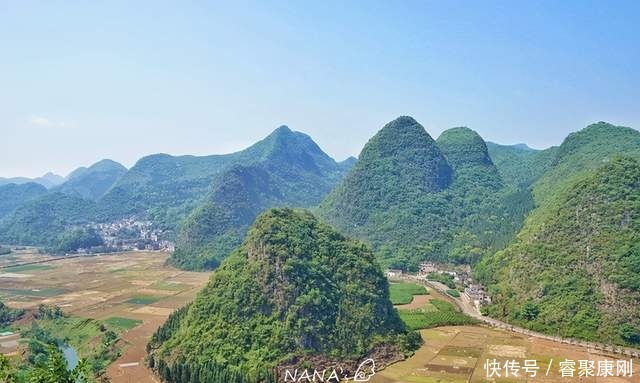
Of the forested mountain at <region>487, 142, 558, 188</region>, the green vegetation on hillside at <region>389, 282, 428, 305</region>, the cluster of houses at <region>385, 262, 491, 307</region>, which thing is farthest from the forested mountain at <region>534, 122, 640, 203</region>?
the green vegetation on hillside at <region>389, 282, 428, 305</region>

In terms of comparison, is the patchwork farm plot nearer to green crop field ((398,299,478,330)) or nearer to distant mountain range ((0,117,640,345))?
green crop field ((398,299,478,330))

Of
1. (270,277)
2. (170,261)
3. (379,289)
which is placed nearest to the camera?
(270,277)

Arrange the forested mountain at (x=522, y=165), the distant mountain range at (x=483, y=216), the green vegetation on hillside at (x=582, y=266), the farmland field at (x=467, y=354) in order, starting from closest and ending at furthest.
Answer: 1. the farmland field at (x=467, y=354)
2. the green vegetation on hillside at (x=582, y=266)
3. the distant mountain range at (x=483, y=216)
4. the forested mountain at (x=522, y=165)

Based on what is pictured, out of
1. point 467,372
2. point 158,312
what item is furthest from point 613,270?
point 158,312

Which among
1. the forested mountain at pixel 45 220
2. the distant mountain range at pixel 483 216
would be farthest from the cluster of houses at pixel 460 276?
the forested mountain at pixel 45 220

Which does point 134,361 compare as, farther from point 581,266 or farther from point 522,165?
point 522,165

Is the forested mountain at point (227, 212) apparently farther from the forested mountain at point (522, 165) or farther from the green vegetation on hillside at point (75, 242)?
the forested mountain at point (522, 165)

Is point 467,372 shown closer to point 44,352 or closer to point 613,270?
point 613,270
